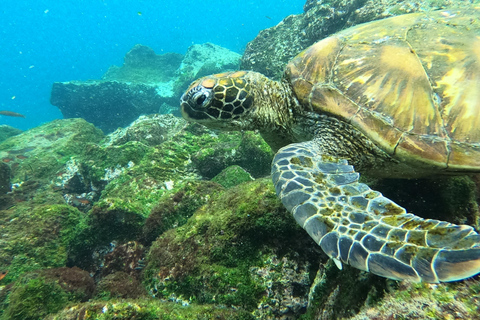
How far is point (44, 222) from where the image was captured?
326cm

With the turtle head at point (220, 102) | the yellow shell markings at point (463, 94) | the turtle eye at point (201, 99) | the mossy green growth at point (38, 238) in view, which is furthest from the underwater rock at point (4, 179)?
the yellow shell markings at point (463, 94)

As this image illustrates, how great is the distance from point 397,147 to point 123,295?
286cm

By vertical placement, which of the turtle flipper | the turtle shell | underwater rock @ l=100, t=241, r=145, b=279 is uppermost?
the turtle shell

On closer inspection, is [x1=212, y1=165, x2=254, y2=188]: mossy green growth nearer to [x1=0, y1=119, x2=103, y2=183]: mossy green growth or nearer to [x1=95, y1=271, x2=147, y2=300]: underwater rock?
[x1=95, y1=271, x2=147, y2=300]: underwater rock

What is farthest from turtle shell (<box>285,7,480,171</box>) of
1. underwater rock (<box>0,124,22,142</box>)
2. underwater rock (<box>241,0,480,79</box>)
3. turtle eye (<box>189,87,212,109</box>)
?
underwater rock (<box>0,124,22,142</box>)

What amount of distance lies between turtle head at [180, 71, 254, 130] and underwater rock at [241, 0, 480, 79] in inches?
198

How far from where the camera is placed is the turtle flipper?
94 centimetres

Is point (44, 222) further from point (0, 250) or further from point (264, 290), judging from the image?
point (264, 290)

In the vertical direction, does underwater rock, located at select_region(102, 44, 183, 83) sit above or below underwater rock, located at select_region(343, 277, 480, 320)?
above

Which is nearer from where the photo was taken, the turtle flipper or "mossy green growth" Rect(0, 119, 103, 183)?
the turtle flipper

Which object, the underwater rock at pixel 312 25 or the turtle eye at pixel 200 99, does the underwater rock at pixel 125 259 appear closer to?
the turtle eye at pixel 200 99

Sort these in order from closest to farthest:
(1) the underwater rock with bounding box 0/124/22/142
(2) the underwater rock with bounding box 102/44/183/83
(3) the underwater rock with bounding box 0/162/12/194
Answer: (3) the underwater rock with bounding box 0/162/12/194, (1) the underwater rock with bounding box 0/124/22/142, (2) the underwater rock with bounding box 102/44/183/83

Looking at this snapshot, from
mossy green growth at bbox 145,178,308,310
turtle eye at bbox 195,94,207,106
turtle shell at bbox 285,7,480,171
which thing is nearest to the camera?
turtle shell at bbox 285,7,480,171

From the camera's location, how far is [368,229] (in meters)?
1.21
